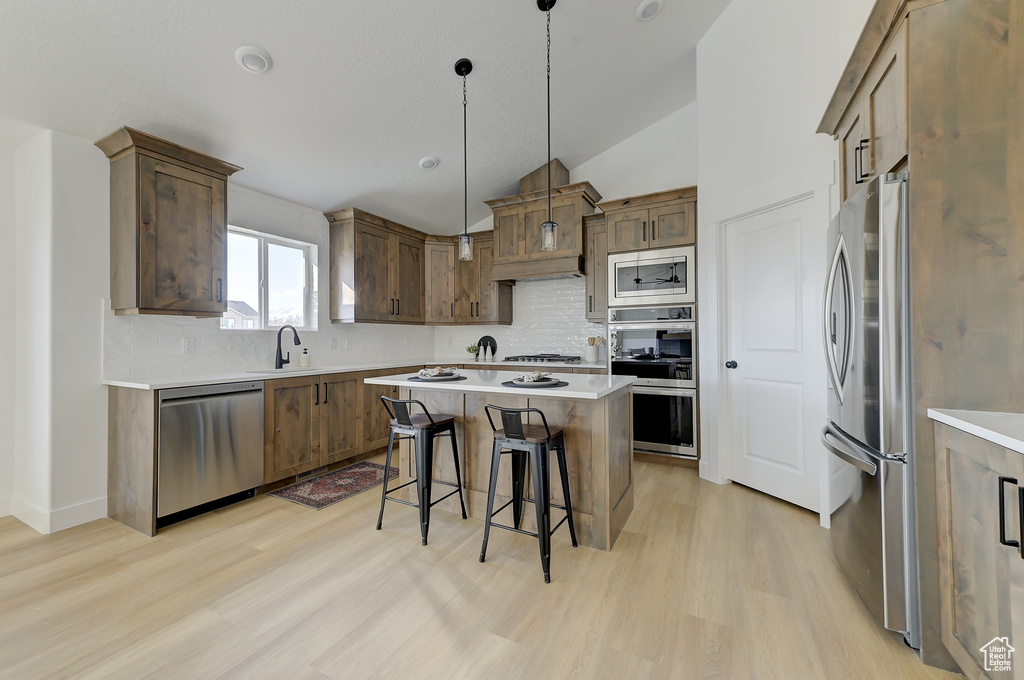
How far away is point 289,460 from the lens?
3.39m

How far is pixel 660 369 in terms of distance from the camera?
3961 mm

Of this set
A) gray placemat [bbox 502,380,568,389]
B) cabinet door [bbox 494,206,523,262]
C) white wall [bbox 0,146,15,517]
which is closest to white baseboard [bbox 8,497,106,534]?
white wall [bbox 0,146,15,517]

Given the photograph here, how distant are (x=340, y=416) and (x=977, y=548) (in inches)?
156

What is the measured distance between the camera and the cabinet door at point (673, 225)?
387 cm

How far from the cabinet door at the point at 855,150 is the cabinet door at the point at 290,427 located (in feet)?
12.8

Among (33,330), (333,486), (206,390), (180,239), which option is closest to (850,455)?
(333,486)

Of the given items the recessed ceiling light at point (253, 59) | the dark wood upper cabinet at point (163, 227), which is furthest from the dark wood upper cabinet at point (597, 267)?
the dark wood upper cabinet at point (163, 227)

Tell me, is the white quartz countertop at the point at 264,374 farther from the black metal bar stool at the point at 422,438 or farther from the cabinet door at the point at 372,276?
the black metal bar stool at the point at 422,438

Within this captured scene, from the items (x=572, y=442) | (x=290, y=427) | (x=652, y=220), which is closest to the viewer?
(x=572, y=442)

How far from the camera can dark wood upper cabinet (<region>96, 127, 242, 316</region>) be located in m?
2.72

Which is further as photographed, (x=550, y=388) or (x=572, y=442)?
(x=572, y=442)

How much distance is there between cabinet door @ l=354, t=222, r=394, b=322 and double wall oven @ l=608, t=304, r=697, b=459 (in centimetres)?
250

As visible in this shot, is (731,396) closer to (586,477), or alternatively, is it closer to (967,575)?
(586,477)

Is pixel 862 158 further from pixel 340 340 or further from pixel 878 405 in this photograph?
pixel 340 340
